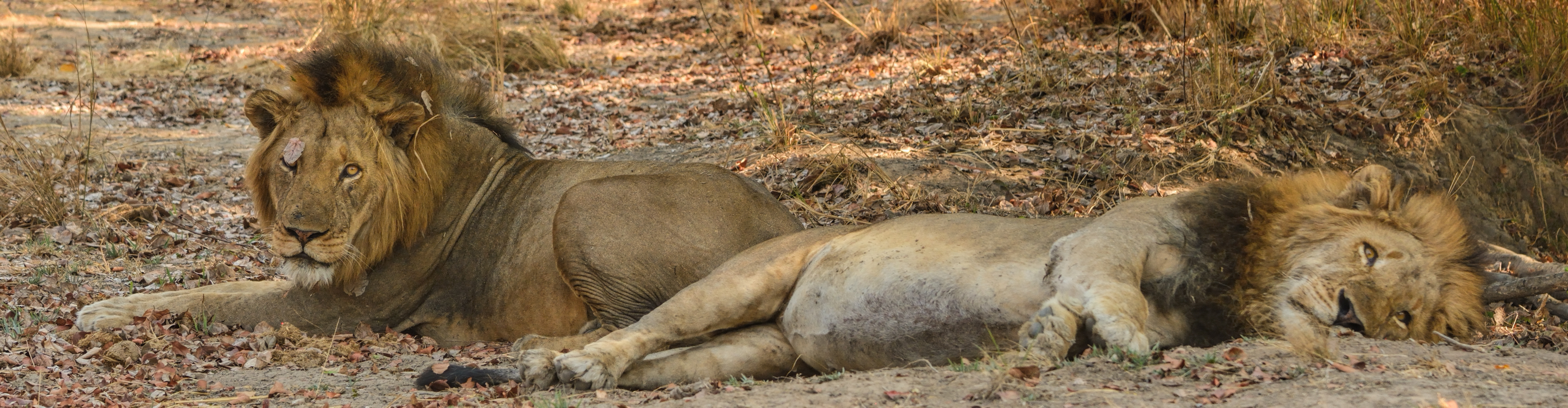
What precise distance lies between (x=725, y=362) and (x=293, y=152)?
2.03m

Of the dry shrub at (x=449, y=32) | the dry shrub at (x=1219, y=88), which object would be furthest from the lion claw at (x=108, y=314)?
the dry shrub at (x=1219, y=88)

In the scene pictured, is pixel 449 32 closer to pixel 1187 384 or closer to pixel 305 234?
pixel 305 234

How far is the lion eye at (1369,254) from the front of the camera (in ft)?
12.0

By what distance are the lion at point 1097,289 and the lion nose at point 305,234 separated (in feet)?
3.39

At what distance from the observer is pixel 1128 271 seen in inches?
140

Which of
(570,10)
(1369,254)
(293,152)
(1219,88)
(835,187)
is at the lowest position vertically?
(570,10)

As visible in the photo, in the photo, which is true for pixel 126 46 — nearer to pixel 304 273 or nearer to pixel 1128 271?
pixel 304 273

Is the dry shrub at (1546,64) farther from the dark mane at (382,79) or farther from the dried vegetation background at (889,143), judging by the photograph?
the dark mane at (382,79)

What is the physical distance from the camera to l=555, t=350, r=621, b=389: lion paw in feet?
12.7

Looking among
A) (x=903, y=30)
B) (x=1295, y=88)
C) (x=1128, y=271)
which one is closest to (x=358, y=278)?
(x=1128, y=271)

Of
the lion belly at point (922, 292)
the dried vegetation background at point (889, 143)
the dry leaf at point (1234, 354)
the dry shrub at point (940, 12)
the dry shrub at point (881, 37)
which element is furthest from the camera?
the dry shrub at point (940, 12)

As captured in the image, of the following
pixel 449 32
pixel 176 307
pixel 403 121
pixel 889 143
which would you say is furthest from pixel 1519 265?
pixel 449 32

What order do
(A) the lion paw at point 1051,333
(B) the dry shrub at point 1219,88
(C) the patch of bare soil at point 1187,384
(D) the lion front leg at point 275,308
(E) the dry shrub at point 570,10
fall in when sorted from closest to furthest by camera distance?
(C) the patch of bare soil at point 1187,384 → (A) the lion paw at point 1051,333 → (D) the lion front leg at point 275,308 → (B) the dry shrub at point 1219,88 → (E) the dry shrub at point 570,10

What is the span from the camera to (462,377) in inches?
160
